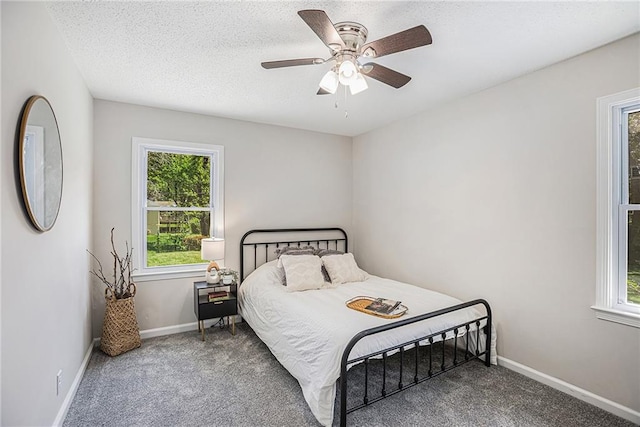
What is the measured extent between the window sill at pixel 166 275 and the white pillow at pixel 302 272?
1038 mm

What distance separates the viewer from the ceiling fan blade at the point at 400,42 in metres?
1.62

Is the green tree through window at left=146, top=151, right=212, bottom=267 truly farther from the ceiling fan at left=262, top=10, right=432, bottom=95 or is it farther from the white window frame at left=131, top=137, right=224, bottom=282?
the ceiling fan at left=262, top=10, right=432, bottom=95

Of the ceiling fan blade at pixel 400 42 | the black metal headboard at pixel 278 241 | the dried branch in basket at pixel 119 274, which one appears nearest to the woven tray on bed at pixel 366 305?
the black metal headboard at pixel 278 241

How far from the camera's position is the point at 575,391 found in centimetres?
238

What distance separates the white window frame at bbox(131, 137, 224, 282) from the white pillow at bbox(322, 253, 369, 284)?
1352 mm

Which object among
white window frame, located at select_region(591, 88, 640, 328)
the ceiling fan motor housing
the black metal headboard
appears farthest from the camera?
the black metal headboard

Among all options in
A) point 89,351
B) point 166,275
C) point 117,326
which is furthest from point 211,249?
point 89,351

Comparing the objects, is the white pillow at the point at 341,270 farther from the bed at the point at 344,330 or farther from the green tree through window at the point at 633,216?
the green tree through window at the point at 633,216

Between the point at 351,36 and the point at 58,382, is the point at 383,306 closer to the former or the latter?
the point at 351,36

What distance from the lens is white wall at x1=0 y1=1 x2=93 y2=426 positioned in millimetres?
1402

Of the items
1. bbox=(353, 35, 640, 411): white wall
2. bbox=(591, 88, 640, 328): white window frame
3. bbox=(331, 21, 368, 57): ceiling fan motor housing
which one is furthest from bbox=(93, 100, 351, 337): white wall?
bbox=(591, 88, 640, 328): white window frame

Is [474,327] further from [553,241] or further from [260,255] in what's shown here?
[260,255]

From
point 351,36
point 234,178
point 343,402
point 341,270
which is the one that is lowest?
point 343,402

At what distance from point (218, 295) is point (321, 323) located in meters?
1.61
